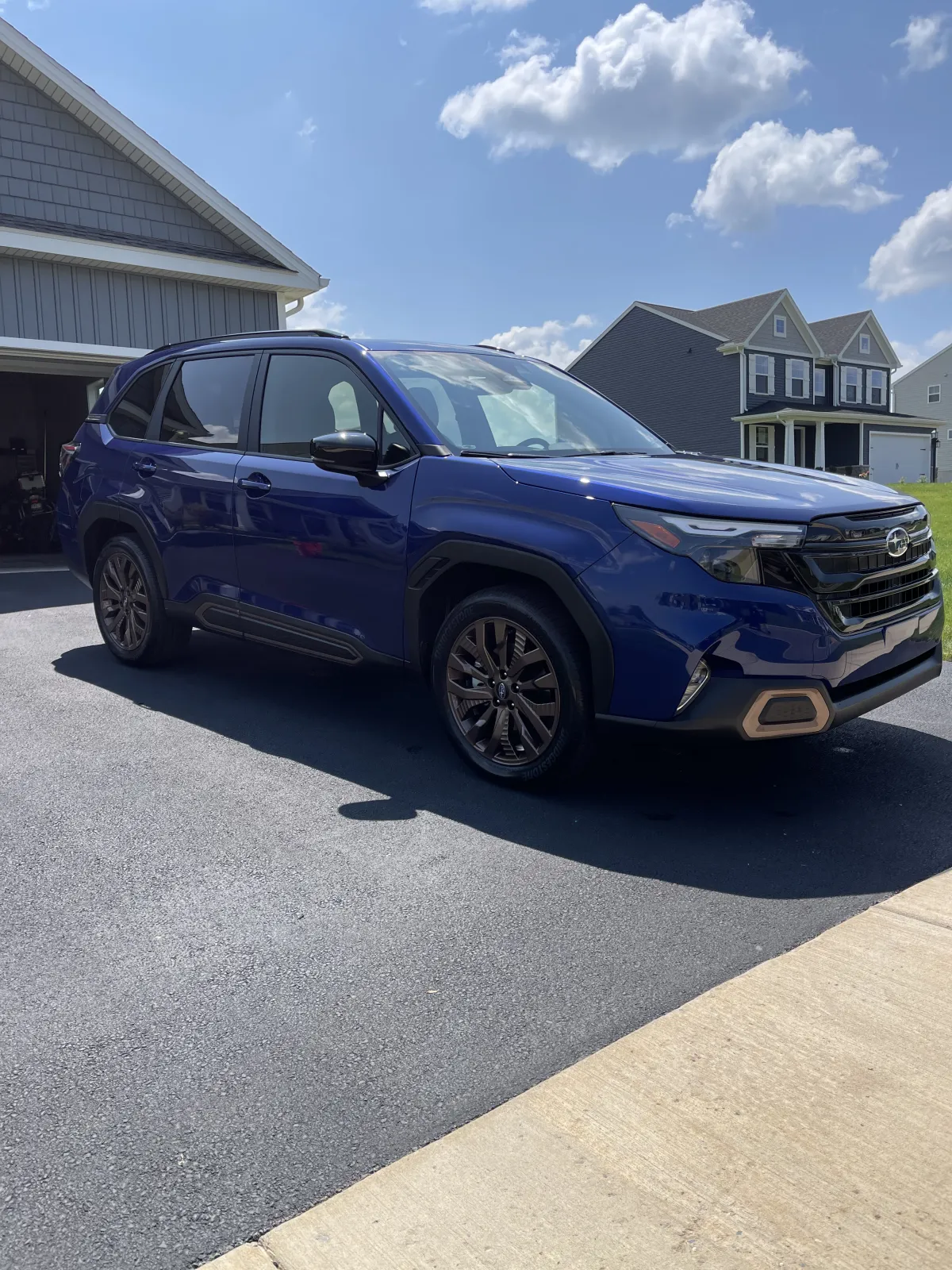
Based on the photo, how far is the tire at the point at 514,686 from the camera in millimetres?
4207

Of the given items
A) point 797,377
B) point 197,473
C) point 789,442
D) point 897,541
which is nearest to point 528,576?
point 897,541

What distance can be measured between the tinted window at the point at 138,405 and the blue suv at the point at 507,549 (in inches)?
2.2

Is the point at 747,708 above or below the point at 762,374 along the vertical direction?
below

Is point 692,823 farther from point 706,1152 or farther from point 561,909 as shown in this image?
point 706,1152

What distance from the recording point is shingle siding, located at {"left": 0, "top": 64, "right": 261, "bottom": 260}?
527 inches

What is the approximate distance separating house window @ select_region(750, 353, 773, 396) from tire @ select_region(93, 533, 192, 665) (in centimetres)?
4084

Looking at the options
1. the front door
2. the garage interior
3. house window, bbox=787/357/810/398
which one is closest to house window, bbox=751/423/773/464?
house window, bbox=787/357/810/398

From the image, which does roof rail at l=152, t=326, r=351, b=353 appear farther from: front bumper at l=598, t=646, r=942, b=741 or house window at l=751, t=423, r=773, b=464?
house window at l=751, t=423, r=773, b=464

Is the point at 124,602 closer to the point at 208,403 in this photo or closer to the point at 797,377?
the point at 208,403

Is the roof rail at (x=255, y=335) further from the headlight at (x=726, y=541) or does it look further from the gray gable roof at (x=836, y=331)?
the gray gable roof at (x=836, y=331)

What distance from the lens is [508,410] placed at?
5.22m

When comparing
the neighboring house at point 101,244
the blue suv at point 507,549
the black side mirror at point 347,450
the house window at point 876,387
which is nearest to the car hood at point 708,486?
the blue suv at point 507,549

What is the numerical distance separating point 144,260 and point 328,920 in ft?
41.8

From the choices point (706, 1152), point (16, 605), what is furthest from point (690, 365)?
point (706, 1152)
